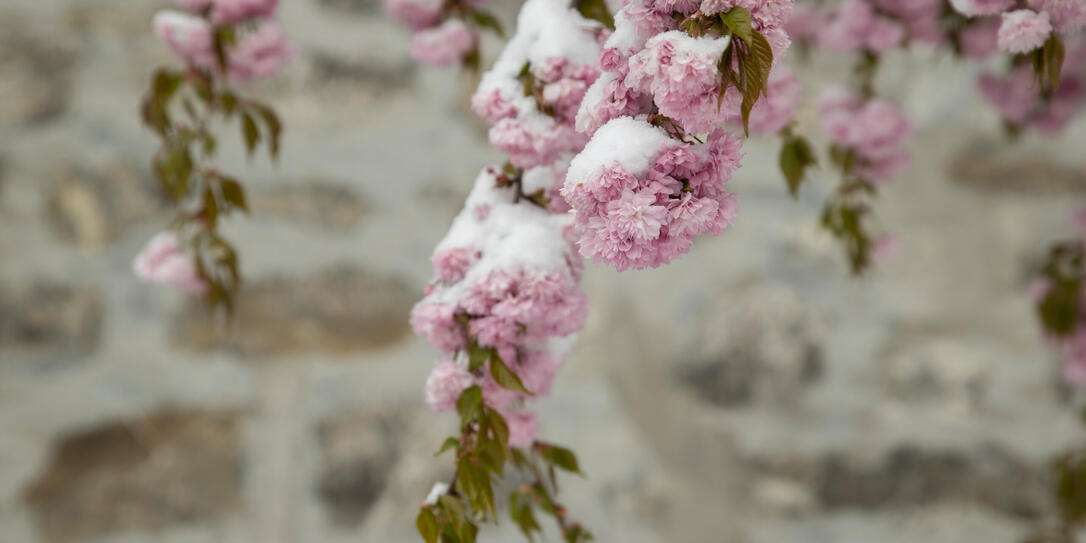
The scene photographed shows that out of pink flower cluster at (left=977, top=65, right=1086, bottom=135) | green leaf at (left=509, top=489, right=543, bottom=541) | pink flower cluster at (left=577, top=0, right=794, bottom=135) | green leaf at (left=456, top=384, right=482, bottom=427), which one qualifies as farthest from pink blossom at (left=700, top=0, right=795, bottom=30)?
pink flower cluster at (left=977, top=65, right=1086, bottom=135)

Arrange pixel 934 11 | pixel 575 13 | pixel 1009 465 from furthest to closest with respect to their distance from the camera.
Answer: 1. pixel 1009 465
2. pixel 934 11
3. pixel 575 13

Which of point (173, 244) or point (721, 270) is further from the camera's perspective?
point (721, 270)

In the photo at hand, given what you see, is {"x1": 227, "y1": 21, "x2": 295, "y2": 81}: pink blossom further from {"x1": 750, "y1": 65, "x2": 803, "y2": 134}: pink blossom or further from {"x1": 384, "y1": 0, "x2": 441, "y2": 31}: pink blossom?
{"x1": 750, "y1": 65, "x2": 803, "y2": 134}: pink blossom

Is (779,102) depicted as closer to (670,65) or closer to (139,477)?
(670,65)

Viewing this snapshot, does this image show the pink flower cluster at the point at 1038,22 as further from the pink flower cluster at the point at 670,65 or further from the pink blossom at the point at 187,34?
the pink blossom at the point at 187,34

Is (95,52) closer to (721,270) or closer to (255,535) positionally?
(255,535)

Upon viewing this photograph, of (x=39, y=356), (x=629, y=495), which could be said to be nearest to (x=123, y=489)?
(x=39, y=356)
